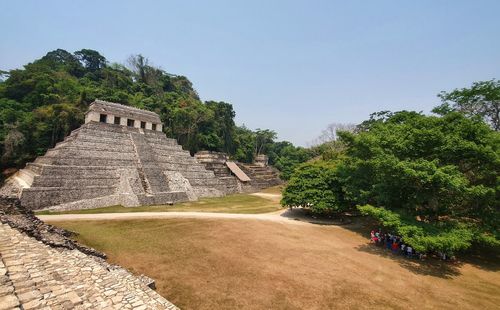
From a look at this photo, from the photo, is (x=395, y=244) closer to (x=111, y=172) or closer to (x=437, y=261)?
(x=437, y=261)

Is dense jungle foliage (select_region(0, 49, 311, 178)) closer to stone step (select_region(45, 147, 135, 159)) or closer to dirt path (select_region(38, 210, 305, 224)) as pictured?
stone step (select_region(45, 147, 135, 159))

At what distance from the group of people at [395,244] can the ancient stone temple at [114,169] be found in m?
19.9

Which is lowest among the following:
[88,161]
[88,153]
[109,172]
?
[109,172]

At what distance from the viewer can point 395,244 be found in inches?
623

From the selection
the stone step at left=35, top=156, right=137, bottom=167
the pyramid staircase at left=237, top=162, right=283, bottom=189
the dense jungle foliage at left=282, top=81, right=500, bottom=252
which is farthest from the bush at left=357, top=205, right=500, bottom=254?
the pyramid staircase at left=237, top=162, right=283, bottom=189

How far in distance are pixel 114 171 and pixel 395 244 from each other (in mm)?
26250

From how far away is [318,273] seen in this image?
11.3m

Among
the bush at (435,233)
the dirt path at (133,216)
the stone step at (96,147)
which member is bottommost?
the dirt path at (133,216)

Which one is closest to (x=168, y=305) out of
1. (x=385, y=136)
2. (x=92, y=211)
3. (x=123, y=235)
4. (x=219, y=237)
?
(x=219, y=237)

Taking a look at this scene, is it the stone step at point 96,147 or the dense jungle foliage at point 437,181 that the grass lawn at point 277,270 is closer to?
the dense jungle foliage at point 437,181

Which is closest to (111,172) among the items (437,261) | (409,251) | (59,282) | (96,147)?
(96,147)

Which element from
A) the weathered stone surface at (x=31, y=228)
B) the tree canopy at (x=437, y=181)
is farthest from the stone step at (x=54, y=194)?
the tree canopy at (x=437, y=181)

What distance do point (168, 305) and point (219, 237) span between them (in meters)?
8.18

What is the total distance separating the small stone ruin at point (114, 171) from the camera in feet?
71.8
